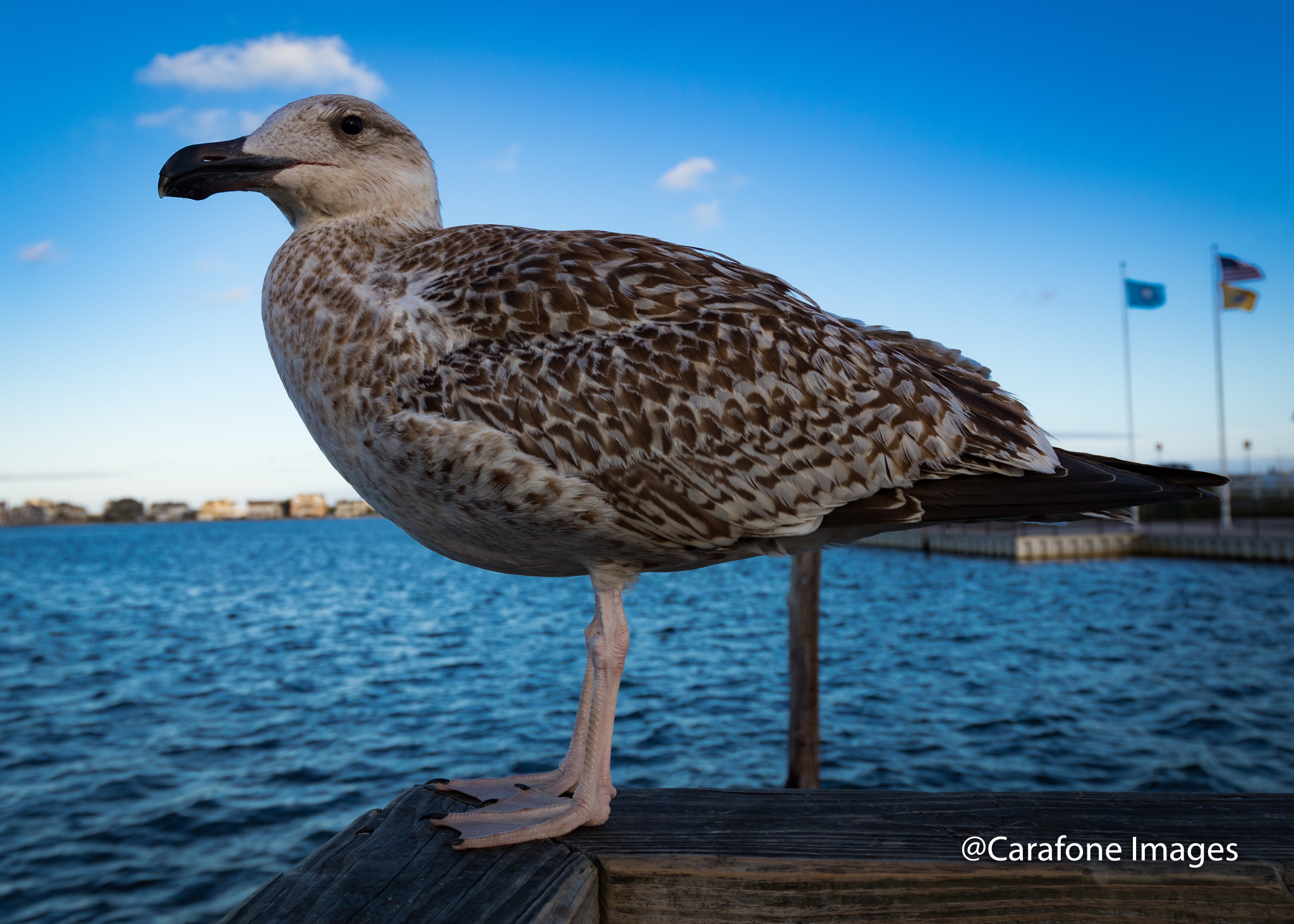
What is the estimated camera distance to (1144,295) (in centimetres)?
5050

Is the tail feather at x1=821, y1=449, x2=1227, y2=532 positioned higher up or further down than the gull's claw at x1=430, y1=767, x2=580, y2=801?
higher up

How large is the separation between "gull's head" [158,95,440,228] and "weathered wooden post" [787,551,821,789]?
9480 millimetres

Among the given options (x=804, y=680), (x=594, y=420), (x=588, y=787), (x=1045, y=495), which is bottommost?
(x=804, y=680)

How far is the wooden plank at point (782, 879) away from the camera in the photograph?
76.6 inches

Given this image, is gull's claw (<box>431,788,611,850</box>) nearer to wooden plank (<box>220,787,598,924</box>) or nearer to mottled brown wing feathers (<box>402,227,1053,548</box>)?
wooden plank (<box>220,787,598,924</box>)

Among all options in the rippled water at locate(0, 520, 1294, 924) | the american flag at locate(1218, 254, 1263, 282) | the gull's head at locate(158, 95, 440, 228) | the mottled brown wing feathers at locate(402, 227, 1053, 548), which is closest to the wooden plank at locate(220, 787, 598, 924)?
the mottled brown wing feathers at locate(402, 227, 1053, 548)

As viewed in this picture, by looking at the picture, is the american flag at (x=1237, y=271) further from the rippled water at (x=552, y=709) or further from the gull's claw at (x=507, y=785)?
the gull's claw at (x=507, y=785)

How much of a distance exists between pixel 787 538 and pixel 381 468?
1.31 metres

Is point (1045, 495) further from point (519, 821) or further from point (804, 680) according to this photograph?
point (804, 680)

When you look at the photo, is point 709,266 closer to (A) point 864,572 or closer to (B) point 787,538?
(B) point 787,538

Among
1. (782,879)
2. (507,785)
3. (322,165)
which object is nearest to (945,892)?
(782,879)

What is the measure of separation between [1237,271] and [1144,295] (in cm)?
685

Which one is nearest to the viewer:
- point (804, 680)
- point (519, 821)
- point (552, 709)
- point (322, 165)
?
point (519, 821)

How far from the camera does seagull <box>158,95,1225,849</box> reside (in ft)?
8.34
